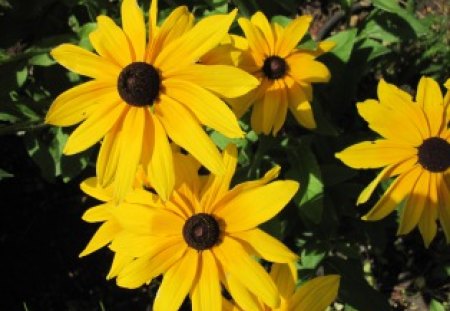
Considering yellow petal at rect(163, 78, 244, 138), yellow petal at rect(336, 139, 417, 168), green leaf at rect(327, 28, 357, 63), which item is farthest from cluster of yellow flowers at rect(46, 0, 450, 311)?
green leaf at rect(327, 28, 357, 63)

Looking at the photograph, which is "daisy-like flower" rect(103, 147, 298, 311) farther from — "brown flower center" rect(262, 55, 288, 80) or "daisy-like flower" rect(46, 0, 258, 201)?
"brown flower center" rect(262, 55, 288, 80)

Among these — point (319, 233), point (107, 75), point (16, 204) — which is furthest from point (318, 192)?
point (16, 204)

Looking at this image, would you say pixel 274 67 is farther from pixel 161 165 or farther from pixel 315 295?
pixel 315 295

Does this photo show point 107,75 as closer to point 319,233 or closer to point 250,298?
point 250,298

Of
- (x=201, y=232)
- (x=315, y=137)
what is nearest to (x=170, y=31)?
(x=201, y=232)

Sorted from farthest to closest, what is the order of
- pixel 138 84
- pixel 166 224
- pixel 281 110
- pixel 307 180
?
1. pixel 307 180
2. pixel 281 110
3. pixel 166 224
4. pixel 138 84
